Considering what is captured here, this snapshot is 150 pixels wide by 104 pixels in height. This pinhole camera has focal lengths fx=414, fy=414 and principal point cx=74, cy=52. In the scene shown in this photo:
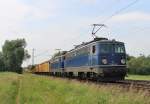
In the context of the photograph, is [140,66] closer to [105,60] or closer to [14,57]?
[14,57]

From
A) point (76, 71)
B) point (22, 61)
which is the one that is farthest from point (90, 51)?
point (22, 61)

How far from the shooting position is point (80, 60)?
1404 inches

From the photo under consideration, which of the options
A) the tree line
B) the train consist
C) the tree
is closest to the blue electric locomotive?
the train consist

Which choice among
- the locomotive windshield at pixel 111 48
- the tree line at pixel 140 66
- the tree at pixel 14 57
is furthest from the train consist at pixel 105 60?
the tree at pixel 14 57

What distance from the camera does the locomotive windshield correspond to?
3039cm

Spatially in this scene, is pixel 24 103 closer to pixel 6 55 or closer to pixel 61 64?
pixel 61 64

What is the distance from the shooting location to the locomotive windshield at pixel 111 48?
30391mm

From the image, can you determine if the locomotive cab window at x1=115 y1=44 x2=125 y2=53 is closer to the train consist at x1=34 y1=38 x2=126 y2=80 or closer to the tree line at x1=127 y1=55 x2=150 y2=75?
the train consist at x1=34 y1=38 x2=126 y2=80

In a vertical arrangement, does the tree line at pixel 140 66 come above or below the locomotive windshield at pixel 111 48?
above

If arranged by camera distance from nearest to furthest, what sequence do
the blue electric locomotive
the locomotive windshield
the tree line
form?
the blue electric locomotive
the locomotive windshield
the tree line

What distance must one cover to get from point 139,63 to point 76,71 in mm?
56304

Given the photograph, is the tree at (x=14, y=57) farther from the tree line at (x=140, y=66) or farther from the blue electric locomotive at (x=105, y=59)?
the blue electric locomotive at (x=105, y=59)

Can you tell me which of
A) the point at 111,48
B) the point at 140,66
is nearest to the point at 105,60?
the point at 111,48

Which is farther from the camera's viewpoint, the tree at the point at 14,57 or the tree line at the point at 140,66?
the tree at the point at 14,57
